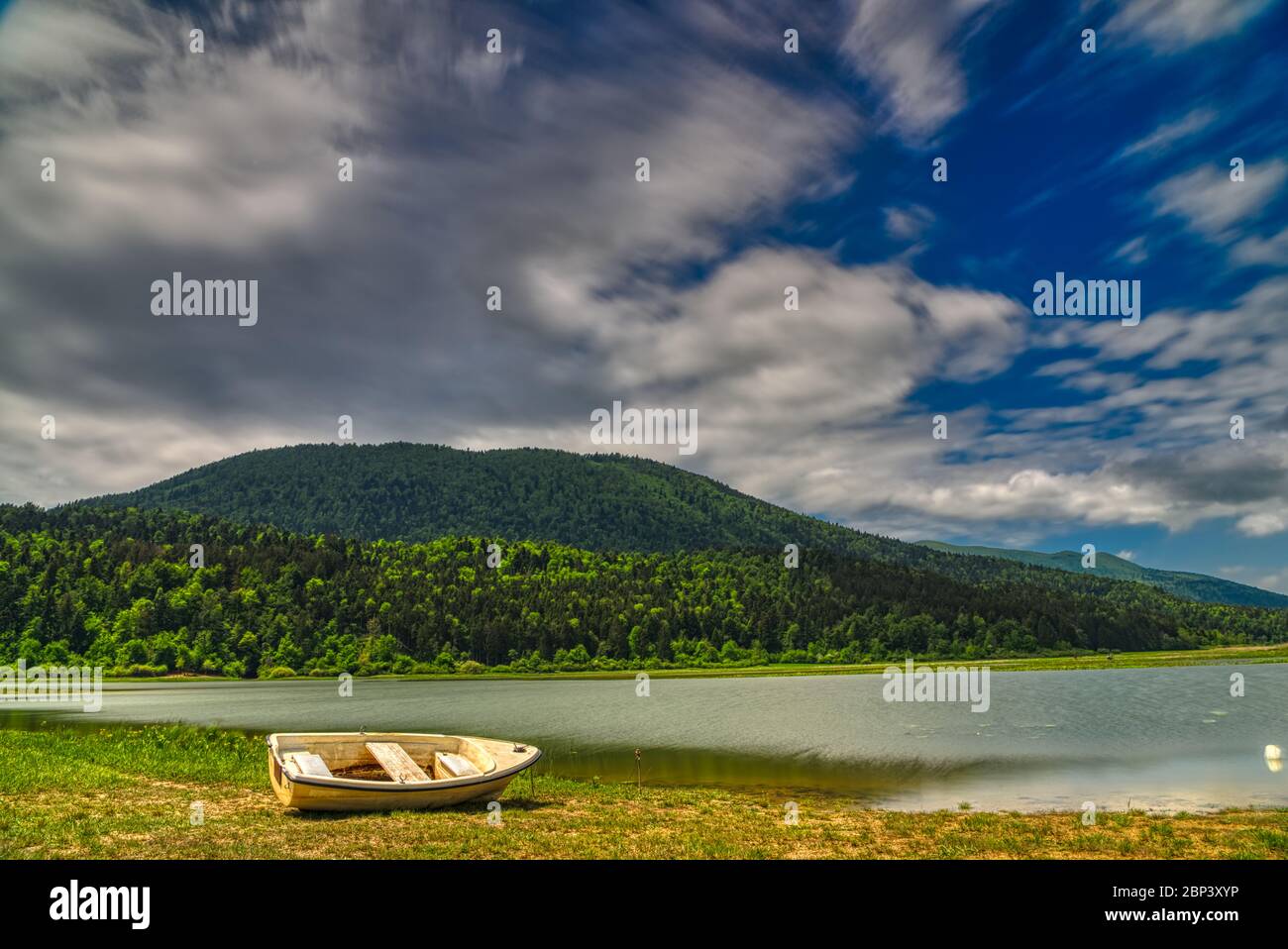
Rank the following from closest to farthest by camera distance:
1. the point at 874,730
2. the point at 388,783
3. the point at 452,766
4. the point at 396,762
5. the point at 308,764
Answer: the point at 388,783 → the point at 308,764 → the point at 396,762 → the point at 452,766 → the point at 874,730

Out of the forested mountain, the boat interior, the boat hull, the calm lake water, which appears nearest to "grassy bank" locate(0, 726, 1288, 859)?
the boat hull

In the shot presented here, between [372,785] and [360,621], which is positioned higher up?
[372,785]

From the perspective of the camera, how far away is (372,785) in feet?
73.6

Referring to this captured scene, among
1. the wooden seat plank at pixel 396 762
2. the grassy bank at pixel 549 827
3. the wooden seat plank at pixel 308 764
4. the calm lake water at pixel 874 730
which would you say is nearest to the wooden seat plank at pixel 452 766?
the wooden seat plank at pixel 396 762

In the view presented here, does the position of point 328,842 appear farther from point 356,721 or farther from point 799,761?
point 356,721

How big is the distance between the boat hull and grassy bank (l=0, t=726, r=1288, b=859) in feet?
1.40

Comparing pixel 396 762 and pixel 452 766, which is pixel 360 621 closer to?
pixel 396 762

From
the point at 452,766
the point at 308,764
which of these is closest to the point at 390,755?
the point at 452,766

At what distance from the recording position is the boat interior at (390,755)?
88.2 feet

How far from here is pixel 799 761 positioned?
41.3 m

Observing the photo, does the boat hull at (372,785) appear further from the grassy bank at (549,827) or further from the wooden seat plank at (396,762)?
the wooden seat plank at (396,762)

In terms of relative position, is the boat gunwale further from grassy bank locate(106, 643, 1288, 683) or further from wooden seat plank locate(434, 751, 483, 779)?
grassy bank locate(106, 643, 1288, 683)

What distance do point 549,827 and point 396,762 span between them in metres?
7.89
